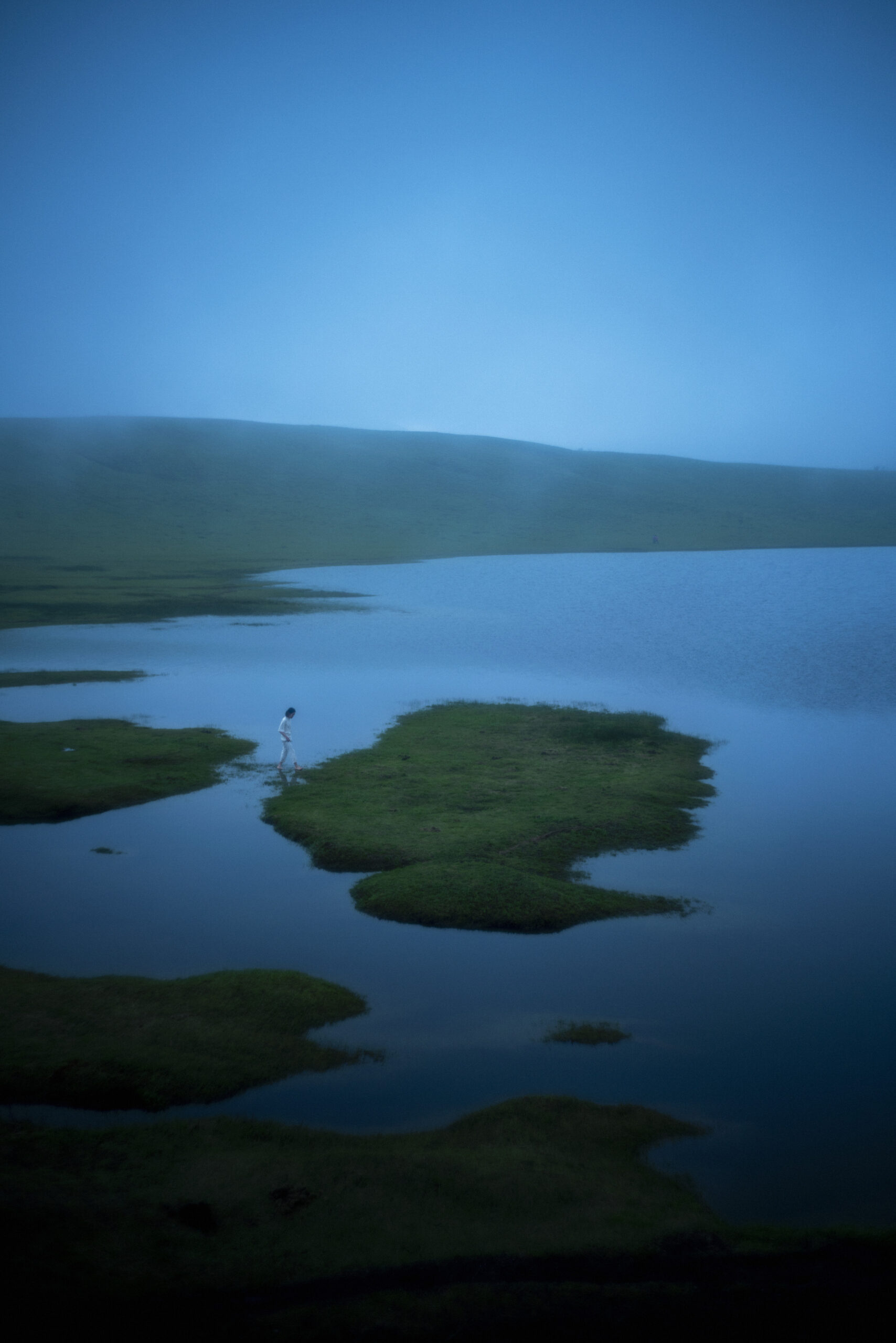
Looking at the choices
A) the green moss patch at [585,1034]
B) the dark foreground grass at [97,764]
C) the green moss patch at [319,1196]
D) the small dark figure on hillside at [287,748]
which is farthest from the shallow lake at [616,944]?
the small dark figure on hillside at [287,748]

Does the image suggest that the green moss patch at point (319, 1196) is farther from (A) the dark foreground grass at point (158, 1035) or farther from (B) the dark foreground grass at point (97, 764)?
(B) the dark foreground grass at point (97, 764)

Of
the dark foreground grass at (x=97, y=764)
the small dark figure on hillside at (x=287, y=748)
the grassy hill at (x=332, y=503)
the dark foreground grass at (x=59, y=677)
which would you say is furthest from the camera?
the grassy hill at (x=332, y=503)

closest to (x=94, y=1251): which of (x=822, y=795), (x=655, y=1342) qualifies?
(x=655, y=1342)

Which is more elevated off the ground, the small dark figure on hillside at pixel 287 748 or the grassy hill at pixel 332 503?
the grassy hill at pixel 332 503

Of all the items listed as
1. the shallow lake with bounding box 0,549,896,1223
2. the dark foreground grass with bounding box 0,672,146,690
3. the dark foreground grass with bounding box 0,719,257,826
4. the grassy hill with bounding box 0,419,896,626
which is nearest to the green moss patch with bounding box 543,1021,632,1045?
the shallow lake with bounding box 0,549,896,1223

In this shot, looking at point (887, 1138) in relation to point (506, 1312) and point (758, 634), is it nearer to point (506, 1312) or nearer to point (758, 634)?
point (506, 1312)

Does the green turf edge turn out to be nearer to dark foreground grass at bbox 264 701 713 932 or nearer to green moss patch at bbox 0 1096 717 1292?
dark foreground grass at bbox 264 701 713 932
